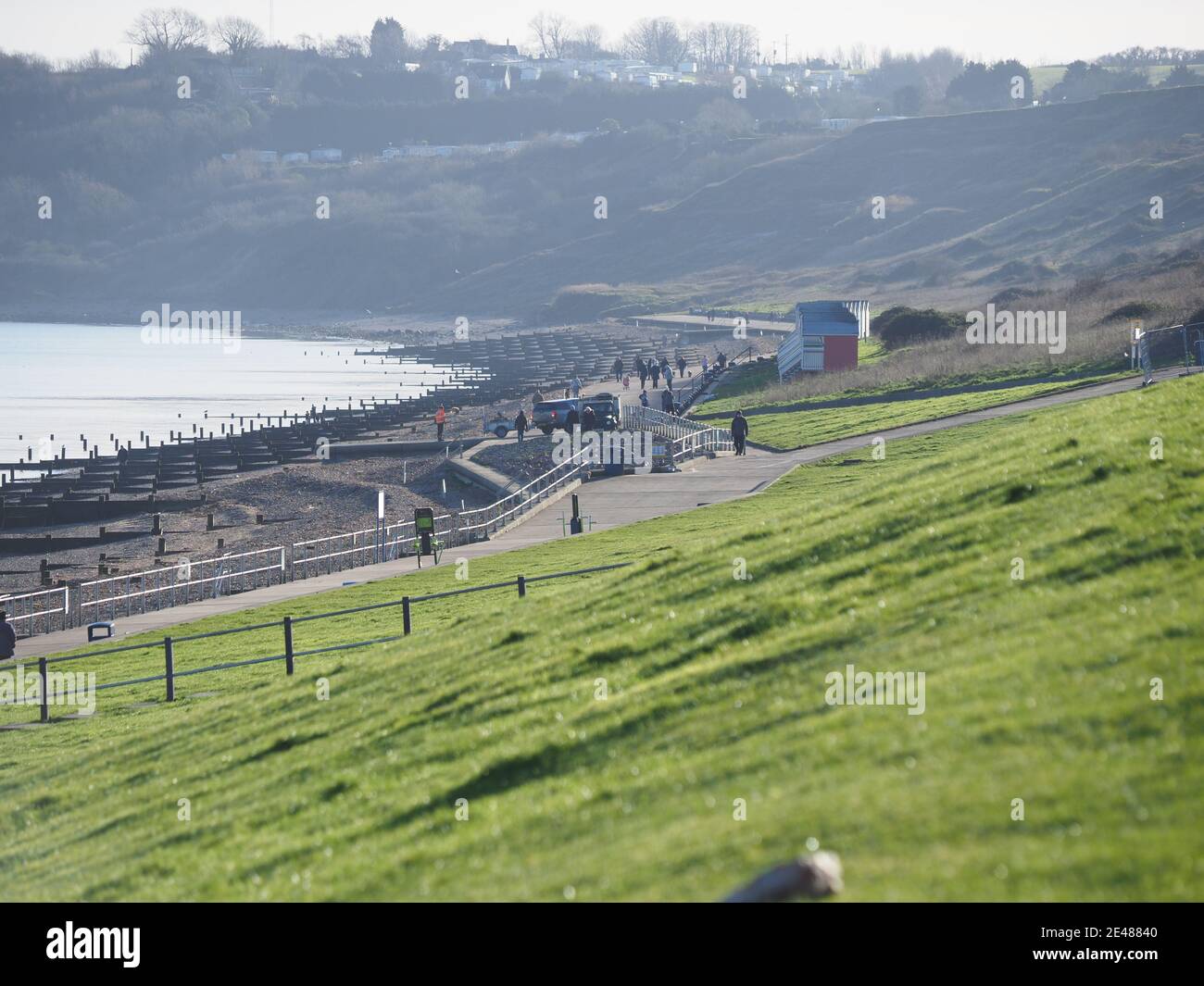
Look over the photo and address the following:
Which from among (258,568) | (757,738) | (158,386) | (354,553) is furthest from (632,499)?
(158,386)

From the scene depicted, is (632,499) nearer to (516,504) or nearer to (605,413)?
(516,504)

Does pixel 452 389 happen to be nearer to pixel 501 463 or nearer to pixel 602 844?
pixel 501 463

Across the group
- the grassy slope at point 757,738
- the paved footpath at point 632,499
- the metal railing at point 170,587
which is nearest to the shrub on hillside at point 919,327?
the paved footpath at point 632,499

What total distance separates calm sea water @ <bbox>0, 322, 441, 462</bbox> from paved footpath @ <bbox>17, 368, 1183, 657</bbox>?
151 ft

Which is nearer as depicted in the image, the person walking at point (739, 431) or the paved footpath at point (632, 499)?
the paved footpath at point (632, 499)

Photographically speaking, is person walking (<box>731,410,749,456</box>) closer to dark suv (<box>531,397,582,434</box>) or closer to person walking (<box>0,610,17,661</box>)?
dark suv (<box>531,397,582,434</box>)

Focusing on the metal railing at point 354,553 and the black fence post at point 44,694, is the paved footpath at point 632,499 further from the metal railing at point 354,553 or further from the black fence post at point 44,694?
the black fence post at point 44,694

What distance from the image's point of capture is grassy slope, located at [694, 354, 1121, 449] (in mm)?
52562

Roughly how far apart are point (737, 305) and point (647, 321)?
12.8 meters

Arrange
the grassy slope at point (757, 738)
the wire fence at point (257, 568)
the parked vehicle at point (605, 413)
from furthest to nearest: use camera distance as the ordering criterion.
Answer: the parked vehicle at point (605, 413) < the wire fence at point (257, 568) < the grassy slope at point (757, 738)

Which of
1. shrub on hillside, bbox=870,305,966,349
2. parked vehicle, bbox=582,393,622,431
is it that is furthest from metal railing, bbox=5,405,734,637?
shrub on hillside, bbox=870,305,966,349

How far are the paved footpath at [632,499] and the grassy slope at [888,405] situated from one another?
4.15ft

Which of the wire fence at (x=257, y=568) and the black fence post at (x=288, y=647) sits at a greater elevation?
the black fence post at (x=288, y=647)

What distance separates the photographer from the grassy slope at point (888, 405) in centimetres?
5256
